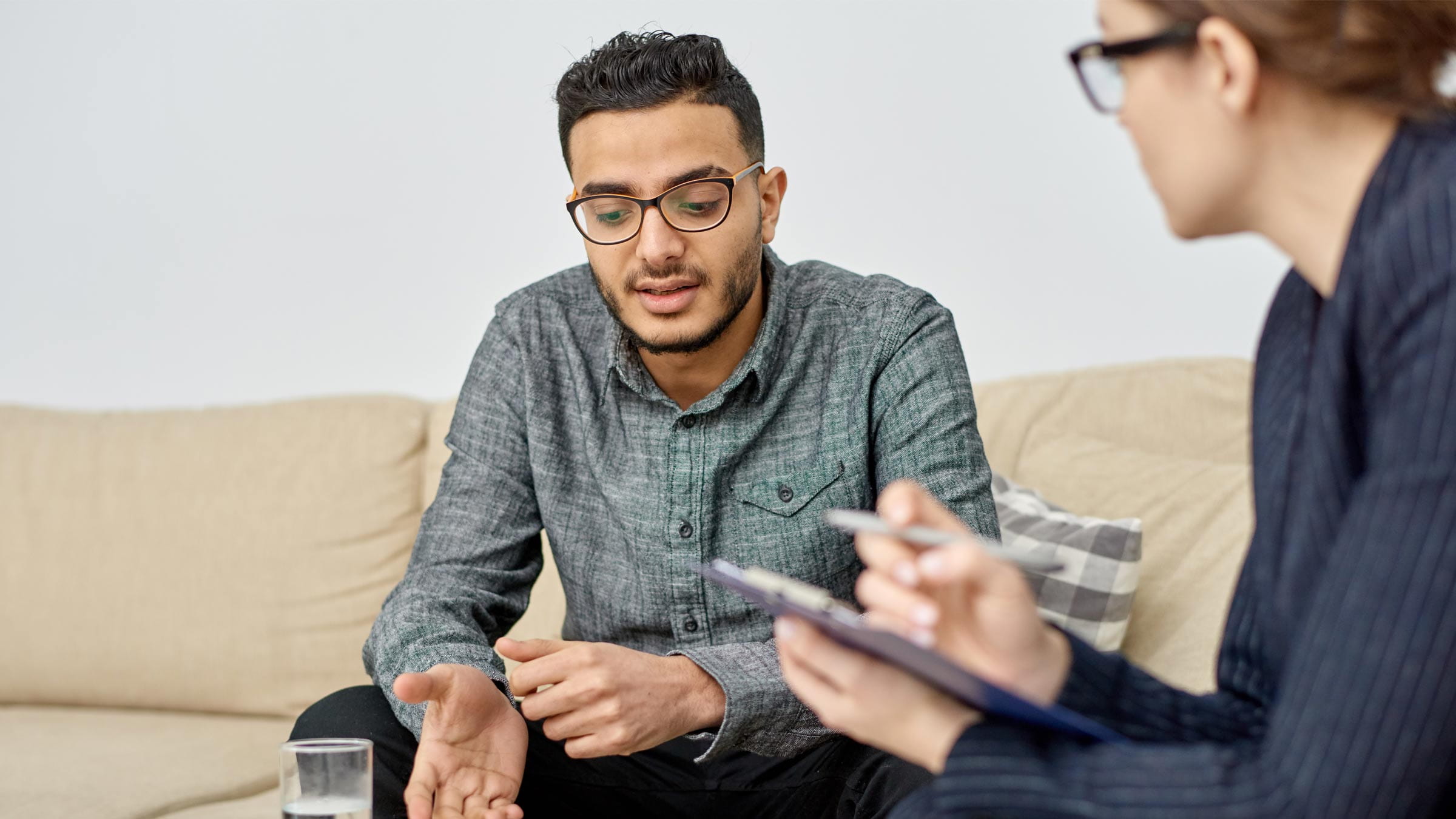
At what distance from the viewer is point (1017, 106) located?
2463mm

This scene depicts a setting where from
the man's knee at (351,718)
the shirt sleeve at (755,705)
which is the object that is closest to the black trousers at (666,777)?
the man's knee at (351,718)

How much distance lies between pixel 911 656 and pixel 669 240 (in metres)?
0.90

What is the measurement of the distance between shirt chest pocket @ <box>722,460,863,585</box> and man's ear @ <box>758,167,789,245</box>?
0.33 meters

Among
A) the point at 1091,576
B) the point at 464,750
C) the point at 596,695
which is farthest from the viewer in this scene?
the point at 1091,576

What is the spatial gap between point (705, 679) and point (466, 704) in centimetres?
25

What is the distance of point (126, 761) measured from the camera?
202 cm

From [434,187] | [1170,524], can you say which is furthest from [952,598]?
[434,187]

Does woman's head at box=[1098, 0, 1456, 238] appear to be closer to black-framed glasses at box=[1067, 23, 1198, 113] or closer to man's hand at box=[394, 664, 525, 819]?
black-framed glasses at box=[1067, 23, 1198, 113]

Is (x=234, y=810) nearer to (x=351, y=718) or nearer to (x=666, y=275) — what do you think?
(x=351, y=718)

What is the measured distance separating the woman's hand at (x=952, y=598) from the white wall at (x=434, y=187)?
174 cm

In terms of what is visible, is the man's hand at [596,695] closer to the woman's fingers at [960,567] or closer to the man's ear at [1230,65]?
the woman's fingers at [960,567]

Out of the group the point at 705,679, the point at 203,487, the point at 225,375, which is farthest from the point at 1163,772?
the point at 225,375

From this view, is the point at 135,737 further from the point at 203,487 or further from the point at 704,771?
the point at 704,771

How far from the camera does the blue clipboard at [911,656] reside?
0.71 metres
